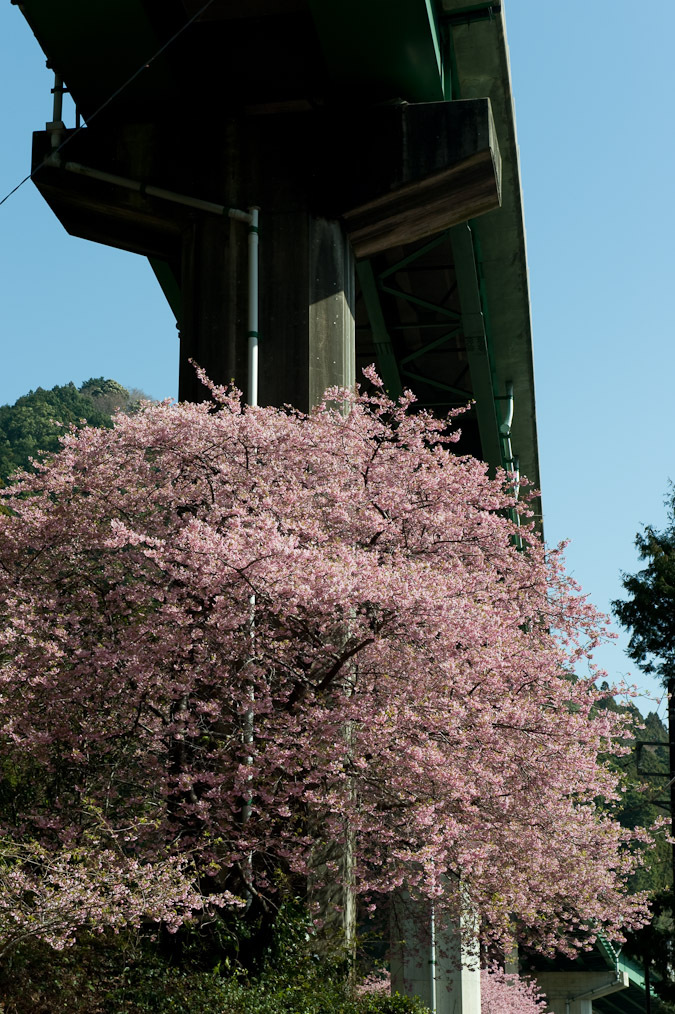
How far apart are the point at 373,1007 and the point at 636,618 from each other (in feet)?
87.4

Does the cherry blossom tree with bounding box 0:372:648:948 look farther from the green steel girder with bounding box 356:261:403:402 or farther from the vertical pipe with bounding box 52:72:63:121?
the green steel girder with bounding box 356:261:403:402

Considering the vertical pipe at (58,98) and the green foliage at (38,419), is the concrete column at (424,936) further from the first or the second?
the green foliage at (38,419)

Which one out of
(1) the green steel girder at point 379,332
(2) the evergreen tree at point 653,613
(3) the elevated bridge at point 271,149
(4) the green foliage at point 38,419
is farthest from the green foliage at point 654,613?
(4) the green foliage at point 38,419

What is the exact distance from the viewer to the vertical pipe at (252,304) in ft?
47.5

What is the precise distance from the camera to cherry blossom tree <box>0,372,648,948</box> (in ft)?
32.4

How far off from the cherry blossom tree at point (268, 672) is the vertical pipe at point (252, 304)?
2417mm

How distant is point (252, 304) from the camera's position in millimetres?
14773

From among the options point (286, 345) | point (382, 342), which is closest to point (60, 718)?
point (286, 345)

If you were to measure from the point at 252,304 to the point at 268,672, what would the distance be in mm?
5870

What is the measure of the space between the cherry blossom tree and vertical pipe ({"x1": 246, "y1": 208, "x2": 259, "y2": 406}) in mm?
2417

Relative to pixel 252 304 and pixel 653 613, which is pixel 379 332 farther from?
pixel 653 613

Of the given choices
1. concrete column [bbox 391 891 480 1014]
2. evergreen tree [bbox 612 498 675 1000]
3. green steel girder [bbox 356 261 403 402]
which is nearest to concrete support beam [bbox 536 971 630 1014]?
evergreen tree [bbox 612 498 675 1000]

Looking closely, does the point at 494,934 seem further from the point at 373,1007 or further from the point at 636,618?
the point at 636,618

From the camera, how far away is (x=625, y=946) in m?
34.7
